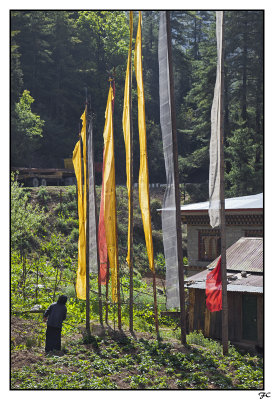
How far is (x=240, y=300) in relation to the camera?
1259 cm

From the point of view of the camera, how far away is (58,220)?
27.4m

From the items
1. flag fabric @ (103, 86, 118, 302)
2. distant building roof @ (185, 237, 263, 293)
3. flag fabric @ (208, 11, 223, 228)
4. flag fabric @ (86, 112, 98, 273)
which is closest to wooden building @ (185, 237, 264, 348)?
distant building roof @ (185, 237, 263, 293)

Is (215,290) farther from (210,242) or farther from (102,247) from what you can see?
(210,242)

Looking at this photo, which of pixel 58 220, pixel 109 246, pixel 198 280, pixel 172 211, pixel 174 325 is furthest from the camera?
pixel 58 220

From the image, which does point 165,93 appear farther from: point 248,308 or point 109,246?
point 248,308

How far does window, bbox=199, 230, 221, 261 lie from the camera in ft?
63.0

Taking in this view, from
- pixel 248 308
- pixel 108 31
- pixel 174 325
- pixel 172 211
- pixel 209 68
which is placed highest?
pixel 108 31

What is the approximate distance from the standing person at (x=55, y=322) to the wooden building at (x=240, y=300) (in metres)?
4.22

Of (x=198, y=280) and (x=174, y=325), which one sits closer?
(x=198, y=280)

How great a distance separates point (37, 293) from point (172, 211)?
23.5ft

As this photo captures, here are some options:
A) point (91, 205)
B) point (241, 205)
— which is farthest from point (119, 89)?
point (91, 205)

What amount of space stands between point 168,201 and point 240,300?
3889mm

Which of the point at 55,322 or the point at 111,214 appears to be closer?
the point at 55,322

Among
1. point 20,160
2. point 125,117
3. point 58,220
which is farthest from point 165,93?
point 20,160
